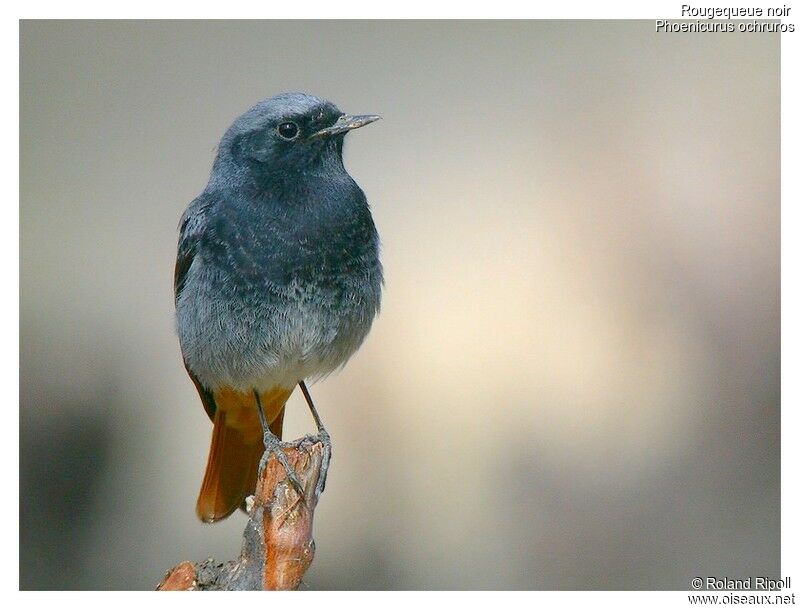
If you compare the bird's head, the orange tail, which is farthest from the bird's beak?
the orange tail

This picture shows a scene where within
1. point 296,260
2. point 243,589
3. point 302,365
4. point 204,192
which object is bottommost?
point 243,589

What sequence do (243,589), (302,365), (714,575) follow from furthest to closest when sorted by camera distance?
(714,575) → (302,365) → (243,589)

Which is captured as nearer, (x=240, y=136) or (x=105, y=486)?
(x=240, y=136)

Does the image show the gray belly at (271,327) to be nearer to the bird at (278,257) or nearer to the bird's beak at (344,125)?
the bird at (278,257)

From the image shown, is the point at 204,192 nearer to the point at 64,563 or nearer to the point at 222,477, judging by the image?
the point at 222,477

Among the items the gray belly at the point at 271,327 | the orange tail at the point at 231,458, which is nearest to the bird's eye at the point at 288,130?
the gray belly at the point at 271,327

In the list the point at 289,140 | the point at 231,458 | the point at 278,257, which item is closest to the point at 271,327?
the point at 278,257

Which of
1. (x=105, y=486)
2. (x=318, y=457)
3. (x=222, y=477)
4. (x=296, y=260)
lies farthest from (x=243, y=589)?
(x=105, y=486)
